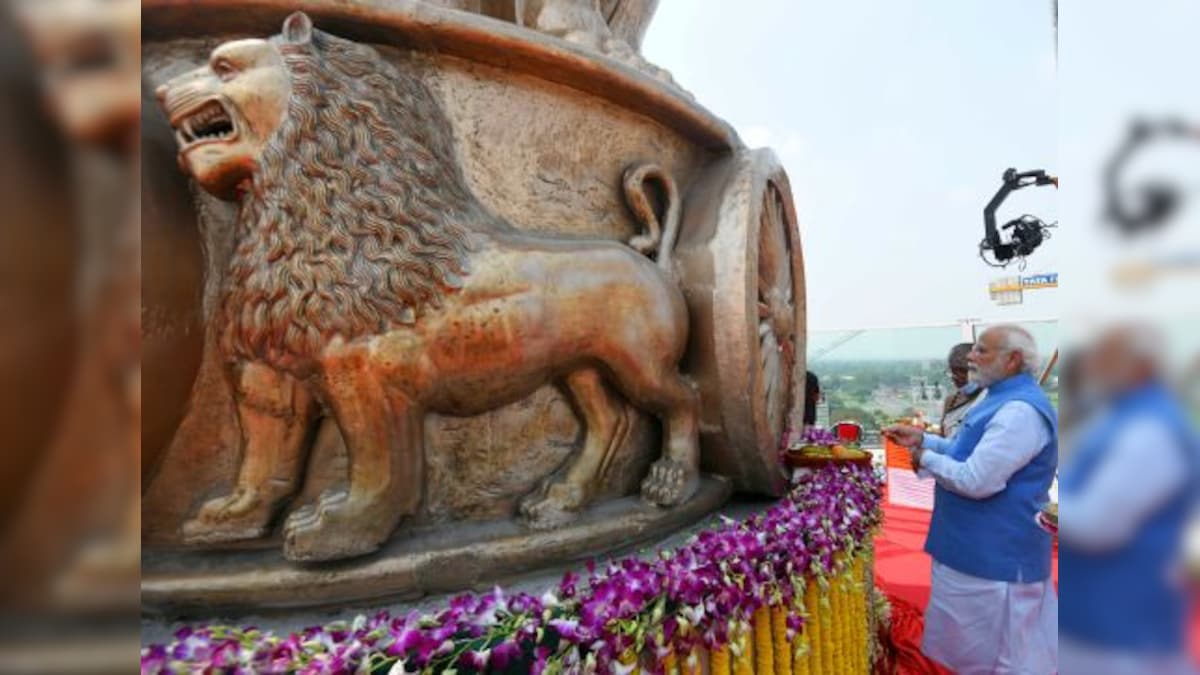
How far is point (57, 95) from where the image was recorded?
0.26 m

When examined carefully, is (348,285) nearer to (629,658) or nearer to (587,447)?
(587,447)

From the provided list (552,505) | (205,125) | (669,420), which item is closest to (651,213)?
(669,420)

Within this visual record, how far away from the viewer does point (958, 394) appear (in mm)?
4168

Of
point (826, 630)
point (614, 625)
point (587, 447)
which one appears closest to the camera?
point (614, 625)

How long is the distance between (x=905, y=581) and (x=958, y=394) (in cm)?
127

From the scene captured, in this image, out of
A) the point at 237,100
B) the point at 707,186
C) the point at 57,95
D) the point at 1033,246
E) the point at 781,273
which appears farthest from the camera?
the point at 1033,246

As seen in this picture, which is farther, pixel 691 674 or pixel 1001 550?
pixel 1001 550

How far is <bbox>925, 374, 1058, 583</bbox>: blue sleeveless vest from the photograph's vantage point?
2662 millimetres

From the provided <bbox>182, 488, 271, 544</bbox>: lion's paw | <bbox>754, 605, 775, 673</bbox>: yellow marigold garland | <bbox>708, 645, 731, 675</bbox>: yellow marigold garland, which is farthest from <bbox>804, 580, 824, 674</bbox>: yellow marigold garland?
<bbox>182, 488, 271, 544</bbox>: lion's paw

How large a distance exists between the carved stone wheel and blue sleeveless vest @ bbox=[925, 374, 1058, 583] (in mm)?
1089

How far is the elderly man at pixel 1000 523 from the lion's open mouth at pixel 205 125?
2.85 meters

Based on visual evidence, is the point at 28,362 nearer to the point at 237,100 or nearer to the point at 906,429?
the point at 237,100

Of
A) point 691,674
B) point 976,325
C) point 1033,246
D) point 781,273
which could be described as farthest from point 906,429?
point 1033,246

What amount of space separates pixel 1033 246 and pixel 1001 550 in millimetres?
7222
